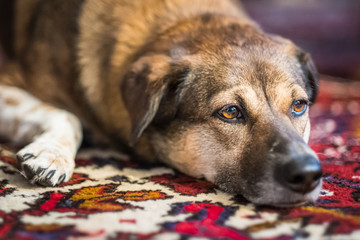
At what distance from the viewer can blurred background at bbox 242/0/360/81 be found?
5.10 m

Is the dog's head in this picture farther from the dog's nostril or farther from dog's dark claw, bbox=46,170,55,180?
dog's dark claw, bbox=46,170,55,180

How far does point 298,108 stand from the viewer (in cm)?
219

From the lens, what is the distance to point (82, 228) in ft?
4.89

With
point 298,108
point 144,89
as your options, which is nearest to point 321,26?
point 298,108

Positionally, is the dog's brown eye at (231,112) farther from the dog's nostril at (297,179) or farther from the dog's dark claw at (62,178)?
the dog's dark claw at (62,178)

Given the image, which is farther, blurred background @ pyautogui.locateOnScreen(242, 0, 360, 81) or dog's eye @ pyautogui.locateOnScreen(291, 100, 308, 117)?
blurred background @ pyautogui.locateOnScreen(242, 0, 360, 81)

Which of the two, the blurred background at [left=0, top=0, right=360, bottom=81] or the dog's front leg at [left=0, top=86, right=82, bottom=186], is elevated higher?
the blurred background at [left=0, top=0, right=360, bottom=81]

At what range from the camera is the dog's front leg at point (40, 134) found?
76.5 inches

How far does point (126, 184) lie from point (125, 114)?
534 millimetres

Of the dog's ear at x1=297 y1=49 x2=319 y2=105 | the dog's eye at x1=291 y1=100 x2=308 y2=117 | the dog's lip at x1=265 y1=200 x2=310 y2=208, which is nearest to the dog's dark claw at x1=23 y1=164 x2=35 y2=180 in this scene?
the dog's lip at x1=265 y1=200 x2=310 y2=208

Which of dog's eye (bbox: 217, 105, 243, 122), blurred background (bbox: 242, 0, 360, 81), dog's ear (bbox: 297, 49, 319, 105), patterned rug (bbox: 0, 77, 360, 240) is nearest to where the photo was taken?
patterned rug (bbox: 0, 77, 360, 240)

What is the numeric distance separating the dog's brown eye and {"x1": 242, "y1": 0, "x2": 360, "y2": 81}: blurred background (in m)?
3.28

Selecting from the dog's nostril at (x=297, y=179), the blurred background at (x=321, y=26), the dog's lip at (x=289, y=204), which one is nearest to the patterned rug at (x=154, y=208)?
the dog's lip at (x=289, y=204)

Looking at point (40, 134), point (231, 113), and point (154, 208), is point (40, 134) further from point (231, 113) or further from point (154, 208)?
point (231, 113)
